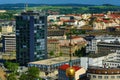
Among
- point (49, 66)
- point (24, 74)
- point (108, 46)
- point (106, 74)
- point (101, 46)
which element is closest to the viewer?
point (106, 74)

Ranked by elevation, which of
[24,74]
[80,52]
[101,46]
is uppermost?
[24,74]

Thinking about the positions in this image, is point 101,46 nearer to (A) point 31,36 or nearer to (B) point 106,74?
(A) point 31,36

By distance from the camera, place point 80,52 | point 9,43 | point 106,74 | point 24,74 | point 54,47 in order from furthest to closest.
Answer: point 9,43 → point 54,47 → point 80,52 → point 24,74 → point 106,74

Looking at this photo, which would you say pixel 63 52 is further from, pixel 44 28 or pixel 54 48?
pixel 44 28

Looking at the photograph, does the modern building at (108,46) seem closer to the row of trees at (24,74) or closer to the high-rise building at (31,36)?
the high-rise building at (31,36)

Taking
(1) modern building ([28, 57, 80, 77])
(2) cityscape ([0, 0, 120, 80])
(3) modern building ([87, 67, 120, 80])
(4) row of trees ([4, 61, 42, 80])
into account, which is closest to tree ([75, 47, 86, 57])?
(2) cityscape ([0, 0, 120, 80])

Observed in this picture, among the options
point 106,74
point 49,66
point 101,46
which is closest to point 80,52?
point 101,46

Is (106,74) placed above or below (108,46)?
above

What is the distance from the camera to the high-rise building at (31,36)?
1923 centimetres

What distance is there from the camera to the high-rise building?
1923 centimetres

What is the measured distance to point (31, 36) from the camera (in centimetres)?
1922

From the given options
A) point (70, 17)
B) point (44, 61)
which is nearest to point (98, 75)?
point (44, 61)

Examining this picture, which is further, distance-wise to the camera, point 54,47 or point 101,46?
point 54,47

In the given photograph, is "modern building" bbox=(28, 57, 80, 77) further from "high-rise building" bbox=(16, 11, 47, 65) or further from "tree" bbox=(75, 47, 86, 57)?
"tree" bbox=(75, 47, 86, 57)
